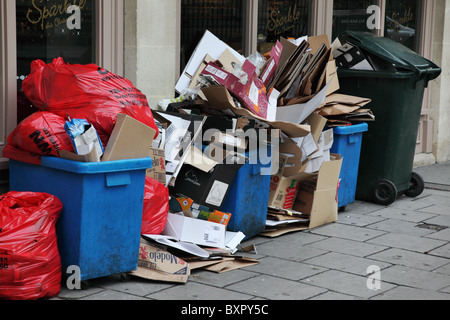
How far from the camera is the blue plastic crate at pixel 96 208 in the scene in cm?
405

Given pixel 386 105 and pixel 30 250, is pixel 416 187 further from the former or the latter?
pixel 30 250

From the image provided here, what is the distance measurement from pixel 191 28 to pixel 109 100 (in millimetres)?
2040

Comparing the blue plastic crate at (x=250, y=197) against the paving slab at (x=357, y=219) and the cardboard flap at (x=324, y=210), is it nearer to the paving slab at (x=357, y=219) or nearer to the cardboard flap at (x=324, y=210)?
the cardboard flap at (x=324, y=210)

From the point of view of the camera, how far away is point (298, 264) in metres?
4.88

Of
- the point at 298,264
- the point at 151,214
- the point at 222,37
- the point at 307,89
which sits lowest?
the point at 298,264

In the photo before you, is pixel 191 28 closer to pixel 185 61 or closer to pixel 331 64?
pixel 185 61

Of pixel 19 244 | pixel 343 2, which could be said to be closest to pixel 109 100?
pixel 19 244

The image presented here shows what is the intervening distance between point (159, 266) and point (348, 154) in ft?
8.42

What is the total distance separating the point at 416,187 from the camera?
7.29 meters

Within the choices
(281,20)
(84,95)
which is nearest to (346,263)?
(84,95)

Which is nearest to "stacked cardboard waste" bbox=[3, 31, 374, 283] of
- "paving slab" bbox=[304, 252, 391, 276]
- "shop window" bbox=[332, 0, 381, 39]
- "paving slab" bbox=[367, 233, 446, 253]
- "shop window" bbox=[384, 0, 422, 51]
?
"paving slab" bbox=[304, 252, 391, 276]

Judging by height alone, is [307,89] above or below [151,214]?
above

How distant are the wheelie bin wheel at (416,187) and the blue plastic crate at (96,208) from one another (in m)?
3.80

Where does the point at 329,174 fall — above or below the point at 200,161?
below
